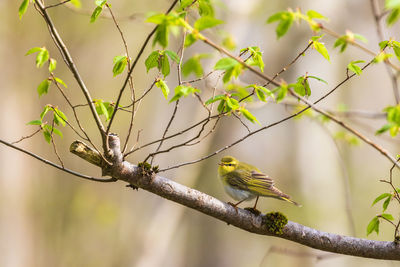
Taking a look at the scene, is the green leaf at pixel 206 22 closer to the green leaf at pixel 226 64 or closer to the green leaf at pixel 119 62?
the green leaf at pixel 226 64

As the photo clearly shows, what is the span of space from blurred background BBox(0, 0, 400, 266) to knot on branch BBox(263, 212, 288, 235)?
354 centimetres

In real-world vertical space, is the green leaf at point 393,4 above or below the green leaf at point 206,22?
above

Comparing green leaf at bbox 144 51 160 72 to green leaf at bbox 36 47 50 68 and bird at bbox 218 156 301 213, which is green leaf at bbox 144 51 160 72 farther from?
bird at bbox 218 156 301 213

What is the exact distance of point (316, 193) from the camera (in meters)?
7.91

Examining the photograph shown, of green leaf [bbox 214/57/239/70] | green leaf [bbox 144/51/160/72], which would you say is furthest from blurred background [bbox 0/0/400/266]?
green leaf [bbox 214/57/239/70]

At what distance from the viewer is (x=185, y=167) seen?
22.4 ft

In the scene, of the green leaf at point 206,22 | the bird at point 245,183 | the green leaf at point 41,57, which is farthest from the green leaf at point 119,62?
the bird at point 245,183

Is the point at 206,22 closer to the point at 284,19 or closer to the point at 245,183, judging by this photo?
the point at 284,19

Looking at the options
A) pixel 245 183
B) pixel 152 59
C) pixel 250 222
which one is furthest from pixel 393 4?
pixel 245 183

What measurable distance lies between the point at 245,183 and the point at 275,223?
36.1 inches

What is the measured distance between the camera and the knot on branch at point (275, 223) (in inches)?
106

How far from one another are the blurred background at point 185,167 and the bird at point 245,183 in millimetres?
2391

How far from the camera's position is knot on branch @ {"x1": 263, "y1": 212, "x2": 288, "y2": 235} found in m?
2.69

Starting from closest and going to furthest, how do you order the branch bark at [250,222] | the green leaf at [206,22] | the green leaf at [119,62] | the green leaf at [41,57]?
1. the green leaf at [206,22]
2. the green leaf at [41,57]
3. the green leaf at [119,62]
4. the branch bark at [250,222]
